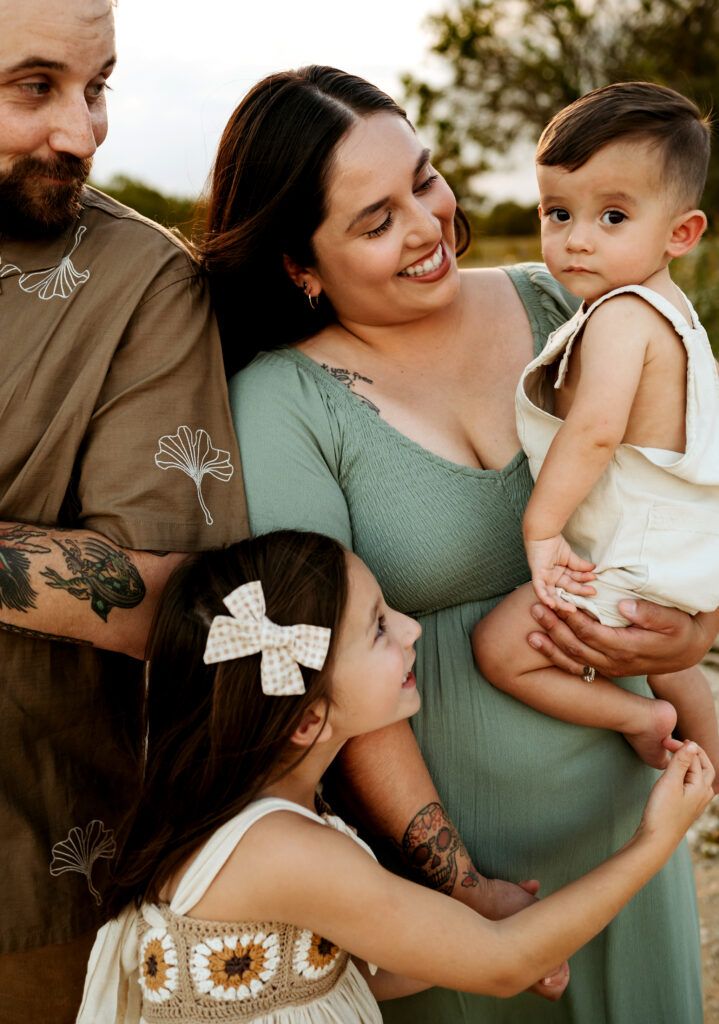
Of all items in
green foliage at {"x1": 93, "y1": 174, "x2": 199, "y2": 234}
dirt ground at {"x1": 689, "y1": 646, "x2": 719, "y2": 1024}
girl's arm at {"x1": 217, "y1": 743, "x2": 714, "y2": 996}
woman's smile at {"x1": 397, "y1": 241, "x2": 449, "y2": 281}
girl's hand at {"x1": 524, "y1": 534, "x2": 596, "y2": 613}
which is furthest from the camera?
green foliage at {"x1": 93, "y1": 174, "x2": 199, "y2": 234}

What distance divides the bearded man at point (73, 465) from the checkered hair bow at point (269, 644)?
205mm

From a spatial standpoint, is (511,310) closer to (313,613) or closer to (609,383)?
(609,383)

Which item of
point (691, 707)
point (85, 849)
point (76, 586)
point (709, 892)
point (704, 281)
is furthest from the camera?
point (704, 281)

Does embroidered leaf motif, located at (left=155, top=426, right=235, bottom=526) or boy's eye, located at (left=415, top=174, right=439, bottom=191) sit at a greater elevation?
boy's eye, located at (left=415, top=174, right=439, bottom=191)

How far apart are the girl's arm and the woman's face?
1.13m

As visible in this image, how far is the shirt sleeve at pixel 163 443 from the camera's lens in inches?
72.4

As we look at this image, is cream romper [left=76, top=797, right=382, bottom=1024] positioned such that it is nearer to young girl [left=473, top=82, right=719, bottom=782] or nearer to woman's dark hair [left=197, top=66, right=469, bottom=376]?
young girl [left=473, top=82, right=719, bottom=782]

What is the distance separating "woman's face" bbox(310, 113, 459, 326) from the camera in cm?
213

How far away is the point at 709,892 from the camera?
3723 mm

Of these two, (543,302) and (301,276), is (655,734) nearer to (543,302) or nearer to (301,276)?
(543,302)

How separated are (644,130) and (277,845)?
1.44 metres

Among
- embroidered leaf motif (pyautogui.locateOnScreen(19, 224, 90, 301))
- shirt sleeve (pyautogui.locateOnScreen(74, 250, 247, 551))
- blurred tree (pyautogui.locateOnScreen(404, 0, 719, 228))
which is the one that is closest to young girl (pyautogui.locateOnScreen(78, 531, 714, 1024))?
shirt sleeve (pyautogui.locateOnScreen(74, 250, 247, 551))

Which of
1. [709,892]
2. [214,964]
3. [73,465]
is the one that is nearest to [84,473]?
[73,465]

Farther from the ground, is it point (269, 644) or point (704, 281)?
point (269, 644)
